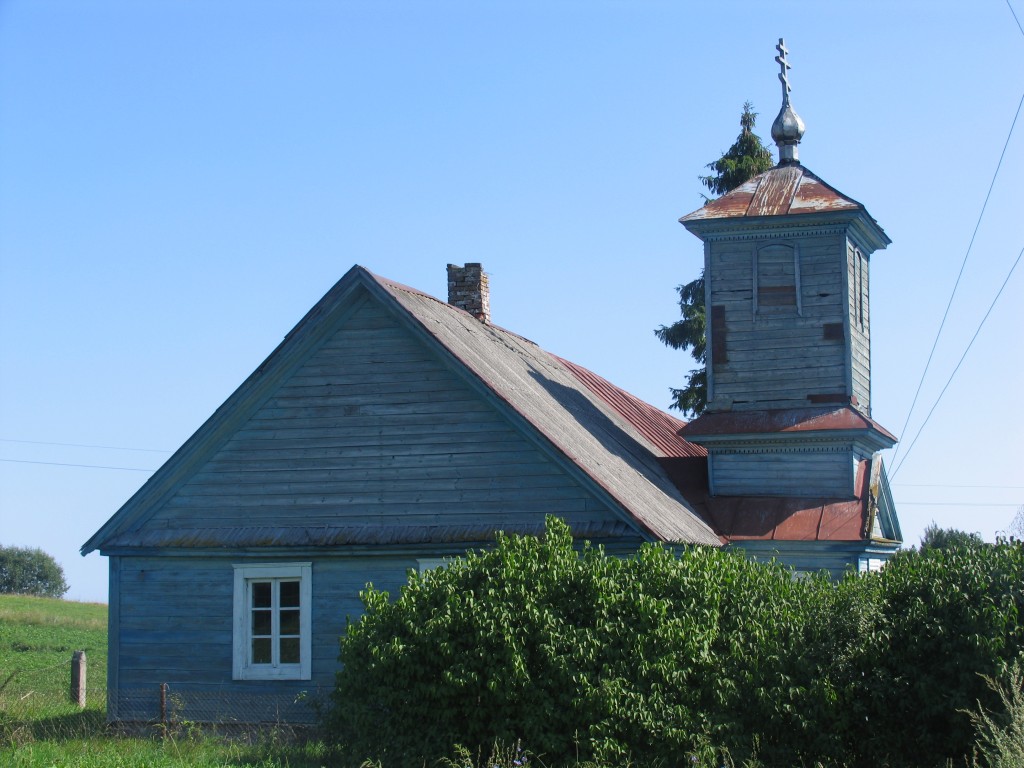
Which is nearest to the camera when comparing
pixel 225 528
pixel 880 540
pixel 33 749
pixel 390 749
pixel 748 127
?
pixel 390 749

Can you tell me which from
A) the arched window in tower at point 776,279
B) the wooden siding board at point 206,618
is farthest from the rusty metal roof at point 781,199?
the wooden siding board at point 206,618

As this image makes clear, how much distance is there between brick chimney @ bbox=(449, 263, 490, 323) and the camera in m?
22.0

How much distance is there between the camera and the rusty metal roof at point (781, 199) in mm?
20328

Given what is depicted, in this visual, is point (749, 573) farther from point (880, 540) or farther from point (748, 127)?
point (748, 127)

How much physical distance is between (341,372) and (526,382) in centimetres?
320

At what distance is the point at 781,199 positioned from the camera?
68.2 feet

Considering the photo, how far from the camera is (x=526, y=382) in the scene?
62.3 ft

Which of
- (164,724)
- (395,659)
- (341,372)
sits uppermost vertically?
(341,372)

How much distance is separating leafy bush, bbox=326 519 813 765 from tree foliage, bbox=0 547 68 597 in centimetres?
6894

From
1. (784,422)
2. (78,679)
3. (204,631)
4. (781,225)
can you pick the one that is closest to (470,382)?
(204,631)

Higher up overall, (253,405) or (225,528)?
(253,405)

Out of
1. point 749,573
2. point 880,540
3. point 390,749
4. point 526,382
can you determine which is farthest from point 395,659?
point 880,540

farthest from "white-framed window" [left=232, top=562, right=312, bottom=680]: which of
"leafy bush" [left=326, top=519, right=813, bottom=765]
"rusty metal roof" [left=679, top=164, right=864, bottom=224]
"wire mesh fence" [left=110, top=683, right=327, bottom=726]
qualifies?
"rusty metal roof" [left=679, top=164, right=864, bottom=224]

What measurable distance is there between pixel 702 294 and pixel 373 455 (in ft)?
54.8
